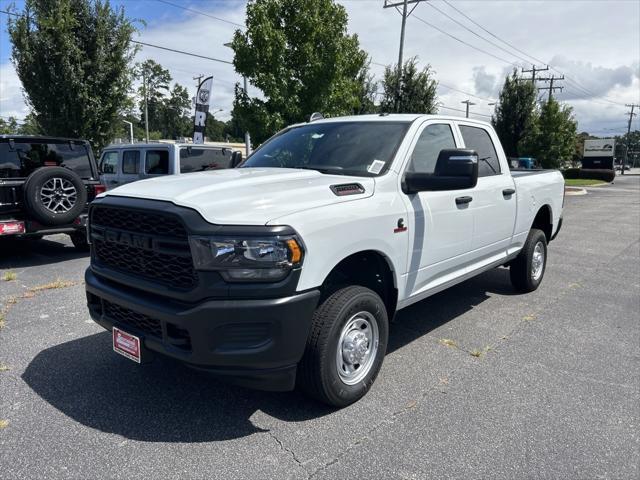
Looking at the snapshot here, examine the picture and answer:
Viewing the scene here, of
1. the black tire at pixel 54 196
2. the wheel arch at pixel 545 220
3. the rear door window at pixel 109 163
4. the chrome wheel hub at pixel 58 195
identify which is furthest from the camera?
the rear door window at pixel 109 163

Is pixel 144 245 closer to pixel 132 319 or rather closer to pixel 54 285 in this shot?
pixel 132 319

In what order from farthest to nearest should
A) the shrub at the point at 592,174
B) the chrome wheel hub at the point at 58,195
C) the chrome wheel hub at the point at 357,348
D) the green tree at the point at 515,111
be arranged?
1. the shrub at the point at 592,174
2. the green tree at the point at 515,111
3. the chrome wheel hub at the point at 58,195
4. the chrome wheel hub at the point at 357,348

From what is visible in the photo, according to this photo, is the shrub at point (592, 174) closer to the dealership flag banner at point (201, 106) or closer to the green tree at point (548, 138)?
the green tree at point (548, 138)

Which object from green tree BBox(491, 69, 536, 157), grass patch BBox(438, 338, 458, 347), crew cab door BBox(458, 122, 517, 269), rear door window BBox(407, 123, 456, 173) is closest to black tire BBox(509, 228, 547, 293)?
crew cab door BBox(458, 122, 517, 269)

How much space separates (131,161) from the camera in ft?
33.3

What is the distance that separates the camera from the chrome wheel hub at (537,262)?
19.5ft

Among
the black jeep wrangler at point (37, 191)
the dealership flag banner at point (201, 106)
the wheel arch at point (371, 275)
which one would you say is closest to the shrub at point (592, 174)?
the dealership flag banner at point (201, 106)

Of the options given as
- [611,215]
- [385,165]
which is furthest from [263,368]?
[611,215]

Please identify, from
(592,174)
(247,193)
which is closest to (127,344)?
(247,193)

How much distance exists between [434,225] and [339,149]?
38.5 inches

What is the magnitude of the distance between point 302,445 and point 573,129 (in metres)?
31.6

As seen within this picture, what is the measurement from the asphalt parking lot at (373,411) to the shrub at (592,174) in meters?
37.6

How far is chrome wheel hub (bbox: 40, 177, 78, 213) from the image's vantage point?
6812 millimetres

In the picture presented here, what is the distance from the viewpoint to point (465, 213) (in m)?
4.18
